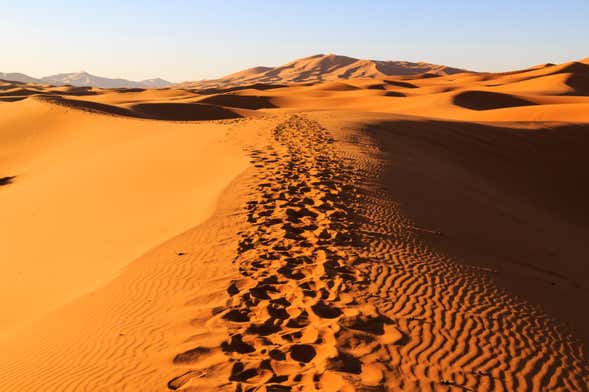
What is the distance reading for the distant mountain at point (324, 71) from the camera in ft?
370

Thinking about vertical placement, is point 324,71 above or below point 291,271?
above

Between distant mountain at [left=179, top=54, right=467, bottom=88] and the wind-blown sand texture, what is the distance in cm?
9778

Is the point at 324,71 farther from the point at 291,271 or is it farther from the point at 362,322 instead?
the point at 362,322

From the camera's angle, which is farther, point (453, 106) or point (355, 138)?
point (453, 106)

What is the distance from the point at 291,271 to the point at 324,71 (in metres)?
121

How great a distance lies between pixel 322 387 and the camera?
13.0 ft

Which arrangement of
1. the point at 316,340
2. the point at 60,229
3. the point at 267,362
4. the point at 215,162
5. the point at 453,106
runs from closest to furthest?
the point at 267,362
the point at 316,340
the point at 60,229
the point at 215,162
the point at 453,106

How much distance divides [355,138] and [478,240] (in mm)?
7939

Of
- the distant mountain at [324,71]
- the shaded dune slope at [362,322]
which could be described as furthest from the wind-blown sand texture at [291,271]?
the distant mountain at [324,71]

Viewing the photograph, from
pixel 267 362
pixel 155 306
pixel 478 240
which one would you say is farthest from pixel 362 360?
pixel 478 240

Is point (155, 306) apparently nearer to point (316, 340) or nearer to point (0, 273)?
point (316, 340)

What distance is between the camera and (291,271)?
6125 millimetres

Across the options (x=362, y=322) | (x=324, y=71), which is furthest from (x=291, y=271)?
(x=324, y=71)

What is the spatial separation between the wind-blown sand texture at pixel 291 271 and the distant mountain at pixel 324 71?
97780 millimetres
